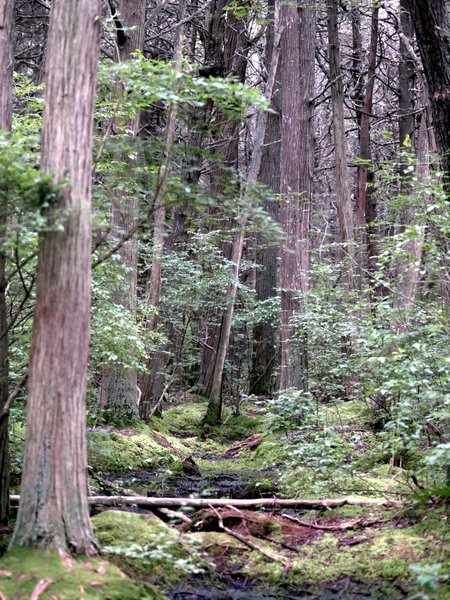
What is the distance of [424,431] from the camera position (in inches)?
303

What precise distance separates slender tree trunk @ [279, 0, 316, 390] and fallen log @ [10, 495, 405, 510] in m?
5.31

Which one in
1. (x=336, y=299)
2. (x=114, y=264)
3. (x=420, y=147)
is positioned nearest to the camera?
(x=114, y=264)

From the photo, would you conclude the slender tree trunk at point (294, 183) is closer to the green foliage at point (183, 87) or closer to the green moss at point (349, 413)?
the green moss at point (349, 413)

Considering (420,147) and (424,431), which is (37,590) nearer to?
(424,431)

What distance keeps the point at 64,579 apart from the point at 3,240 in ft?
8.07

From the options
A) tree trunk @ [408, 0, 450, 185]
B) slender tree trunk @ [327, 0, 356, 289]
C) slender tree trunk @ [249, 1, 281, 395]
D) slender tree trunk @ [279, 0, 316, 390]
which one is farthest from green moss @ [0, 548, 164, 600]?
slender tree trunk @ [249, 1, 281, 395]

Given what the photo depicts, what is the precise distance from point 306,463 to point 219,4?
1374 cm

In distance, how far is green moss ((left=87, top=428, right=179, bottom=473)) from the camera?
1061 centimetres

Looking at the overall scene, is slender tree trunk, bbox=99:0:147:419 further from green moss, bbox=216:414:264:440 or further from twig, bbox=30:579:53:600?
twig, bbox=30:579:53:600

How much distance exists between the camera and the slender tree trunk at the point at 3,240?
5766 mm

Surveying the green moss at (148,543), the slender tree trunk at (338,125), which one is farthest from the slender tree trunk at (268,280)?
the green moss at (148,543)

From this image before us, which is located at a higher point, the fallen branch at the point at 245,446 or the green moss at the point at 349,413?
the green moss at the point at 349,413

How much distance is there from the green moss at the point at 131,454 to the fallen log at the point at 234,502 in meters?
3.41

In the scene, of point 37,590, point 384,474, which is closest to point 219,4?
point 384,474
